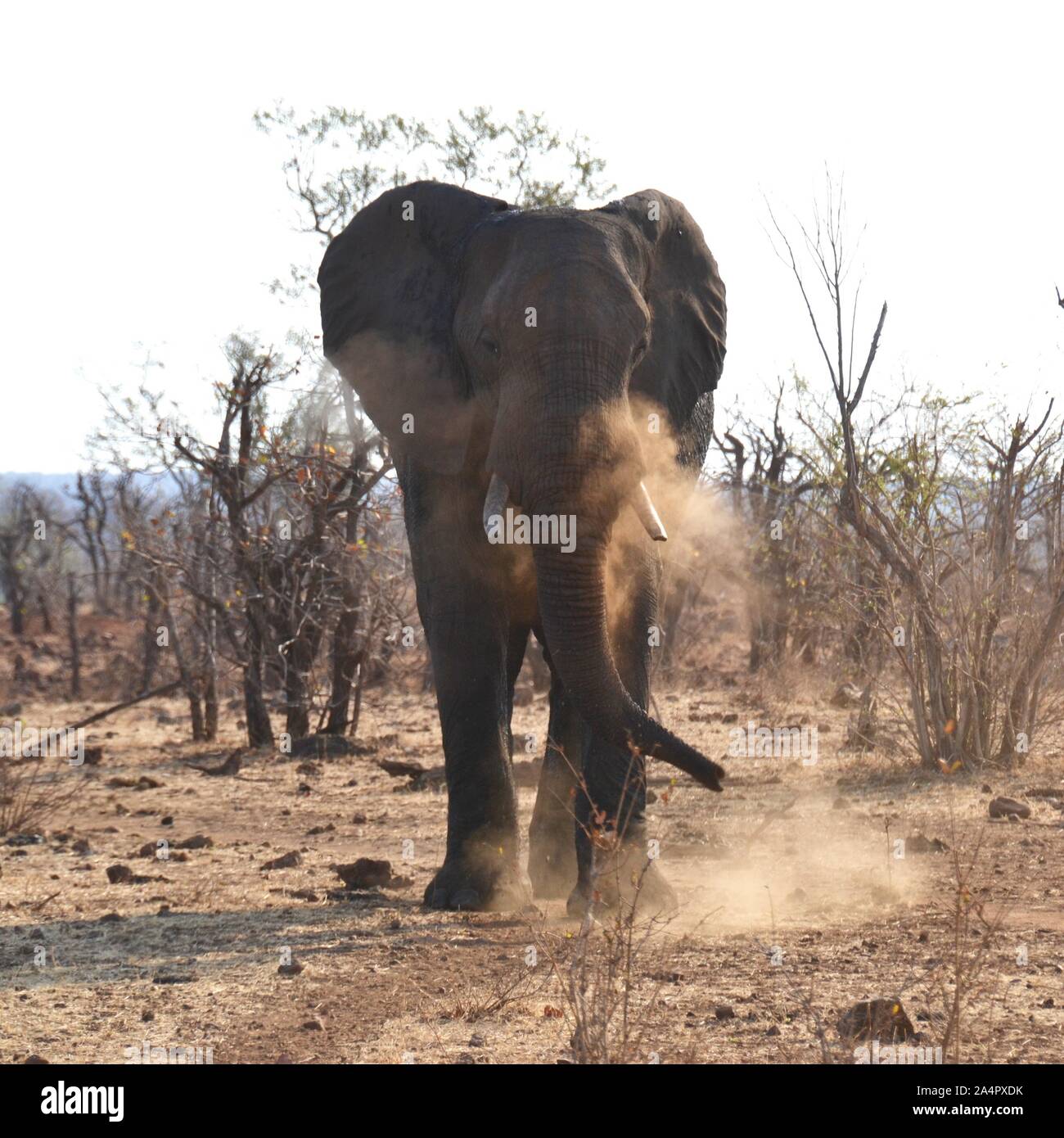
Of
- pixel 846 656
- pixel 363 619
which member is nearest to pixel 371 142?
pixel 363 619

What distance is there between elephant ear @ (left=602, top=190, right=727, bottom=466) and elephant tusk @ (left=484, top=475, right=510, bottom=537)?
1069 mm

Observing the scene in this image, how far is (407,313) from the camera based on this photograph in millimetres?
8227

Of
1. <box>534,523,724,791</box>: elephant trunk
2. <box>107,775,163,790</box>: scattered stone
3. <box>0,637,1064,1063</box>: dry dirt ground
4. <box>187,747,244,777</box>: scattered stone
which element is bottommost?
<box>0,637,1064,1063</box>: dry dirt ground

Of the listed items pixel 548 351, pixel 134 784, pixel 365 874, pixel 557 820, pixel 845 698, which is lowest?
pixel 365 874

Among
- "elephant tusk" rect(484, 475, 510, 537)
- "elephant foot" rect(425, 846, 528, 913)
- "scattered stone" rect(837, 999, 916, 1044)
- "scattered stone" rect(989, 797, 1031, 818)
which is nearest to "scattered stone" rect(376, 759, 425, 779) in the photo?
"scattered stone" rect(989, 797, 1031, 818)

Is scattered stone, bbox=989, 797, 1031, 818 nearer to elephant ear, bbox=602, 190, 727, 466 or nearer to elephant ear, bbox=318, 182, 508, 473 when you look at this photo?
elephant ear, bbox=602, 190, 727, 466

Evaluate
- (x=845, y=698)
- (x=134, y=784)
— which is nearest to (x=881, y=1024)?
(x=134, y=784)

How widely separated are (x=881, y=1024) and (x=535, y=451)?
278 centimetres

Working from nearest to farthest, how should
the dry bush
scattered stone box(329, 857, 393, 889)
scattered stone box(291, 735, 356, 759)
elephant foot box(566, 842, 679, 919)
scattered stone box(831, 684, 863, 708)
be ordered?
elephant foot box(566, 842, 679, 919), scattered stone box(329, 857, 393, 889), the dry bush, scattered stone box(291, 735, 356, 759), scattered stone box(831, 684, 863, 708)

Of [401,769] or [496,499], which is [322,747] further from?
[496,499]

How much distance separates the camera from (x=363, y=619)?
15.4 metres

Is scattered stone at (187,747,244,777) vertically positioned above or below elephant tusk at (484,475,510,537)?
below

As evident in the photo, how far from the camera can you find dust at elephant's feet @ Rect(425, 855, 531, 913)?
7.61 meters
